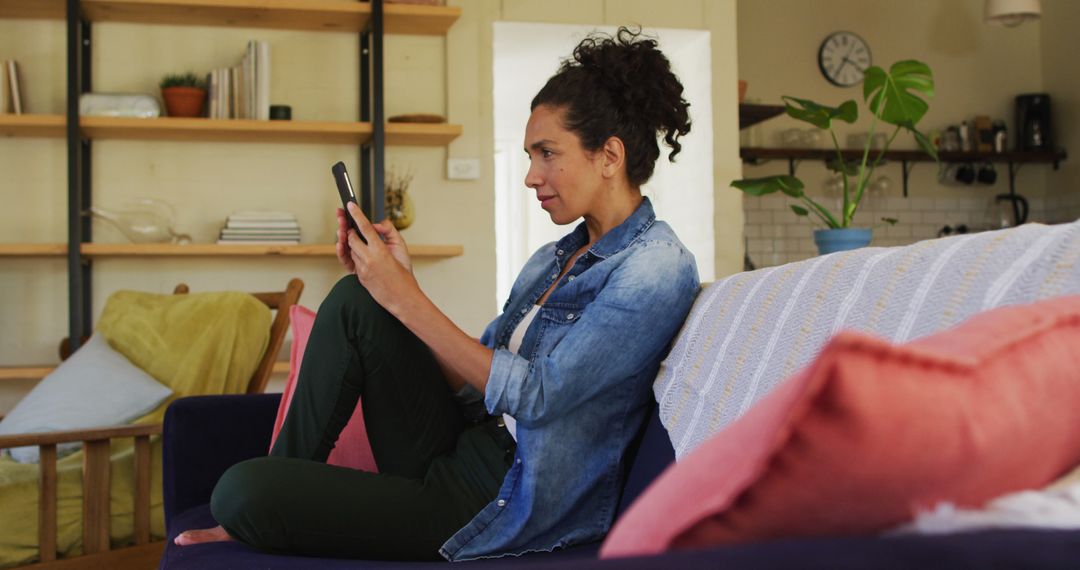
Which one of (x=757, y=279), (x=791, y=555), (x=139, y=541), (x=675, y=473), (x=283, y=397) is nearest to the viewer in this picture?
(x=791, y=555)

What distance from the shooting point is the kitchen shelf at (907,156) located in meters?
6.18

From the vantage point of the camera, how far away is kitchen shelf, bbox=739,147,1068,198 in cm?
618

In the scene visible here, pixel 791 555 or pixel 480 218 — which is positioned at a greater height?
pixel 480 218

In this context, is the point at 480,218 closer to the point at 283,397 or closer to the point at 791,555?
the point at 283,397

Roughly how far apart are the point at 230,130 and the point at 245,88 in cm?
20

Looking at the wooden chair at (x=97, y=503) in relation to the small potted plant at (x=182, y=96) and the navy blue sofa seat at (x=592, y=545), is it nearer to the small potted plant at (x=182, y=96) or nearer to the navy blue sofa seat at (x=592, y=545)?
the navy blue sofa seat at (x=592, y=545)

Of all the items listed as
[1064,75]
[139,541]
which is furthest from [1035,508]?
[1064,75]

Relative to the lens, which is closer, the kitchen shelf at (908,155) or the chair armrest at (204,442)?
the chair armrest at (204,442)

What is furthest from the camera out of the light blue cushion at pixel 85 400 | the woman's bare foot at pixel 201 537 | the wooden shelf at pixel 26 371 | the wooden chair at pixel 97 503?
the wooden shelf at pixel 26 371

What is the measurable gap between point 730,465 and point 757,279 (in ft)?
2.97

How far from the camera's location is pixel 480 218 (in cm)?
436

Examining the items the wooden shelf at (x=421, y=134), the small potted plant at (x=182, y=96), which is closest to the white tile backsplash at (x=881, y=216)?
the wooden shelf at (x=421, y=134)

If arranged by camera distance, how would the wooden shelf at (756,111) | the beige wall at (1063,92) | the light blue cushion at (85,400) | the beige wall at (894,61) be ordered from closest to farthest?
the light blue cushion at (85,400) → the wooden shelf at (756,111) → the beige wall at (894,61) → the beige wall at (1063,92)

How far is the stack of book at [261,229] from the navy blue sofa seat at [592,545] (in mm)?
1948
